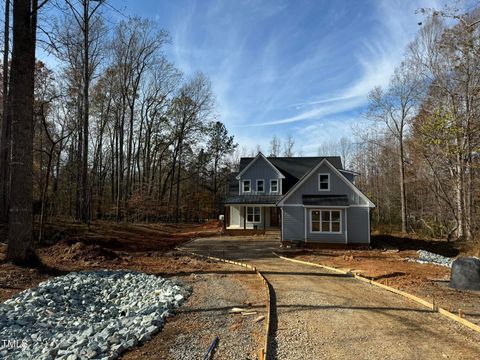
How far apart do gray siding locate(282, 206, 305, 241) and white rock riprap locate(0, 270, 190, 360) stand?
11.2 meters

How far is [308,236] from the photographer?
18.8 meters

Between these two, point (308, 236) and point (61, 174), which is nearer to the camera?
point (308, 236)

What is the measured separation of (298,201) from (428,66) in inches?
525

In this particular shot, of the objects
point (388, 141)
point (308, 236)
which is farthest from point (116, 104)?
point (388, 141)

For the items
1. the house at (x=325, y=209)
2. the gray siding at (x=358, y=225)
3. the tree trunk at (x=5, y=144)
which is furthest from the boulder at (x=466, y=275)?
the tree trunk at (x=5, y=144)

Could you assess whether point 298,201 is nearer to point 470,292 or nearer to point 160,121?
point 470,292

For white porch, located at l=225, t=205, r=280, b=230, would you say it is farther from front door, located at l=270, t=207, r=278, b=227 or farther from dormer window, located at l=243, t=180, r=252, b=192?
dormer window, located at l=243, t=180, r=252, b=192

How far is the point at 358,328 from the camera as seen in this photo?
551cm

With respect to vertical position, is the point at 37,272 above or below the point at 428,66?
below

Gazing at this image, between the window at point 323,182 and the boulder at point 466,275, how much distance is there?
35.6 ft

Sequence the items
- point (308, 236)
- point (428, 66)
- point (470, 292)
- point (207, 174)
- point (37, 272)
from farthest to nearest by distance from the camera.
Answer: point (207, 174) < point (428, 66) < point (308, 236) < point (37, 272) < point (470, 292)

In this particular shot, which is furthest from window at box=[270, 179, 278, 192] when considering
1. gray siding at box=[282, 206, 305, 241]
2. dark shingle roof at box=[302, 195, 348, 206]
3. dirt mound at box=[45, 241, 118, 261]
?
dirt mound at box=[45, 241, 118, 261]

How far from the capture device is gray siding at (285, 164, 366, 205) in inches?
757

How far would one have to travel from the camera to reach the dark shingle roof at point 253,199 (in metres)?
25.3
